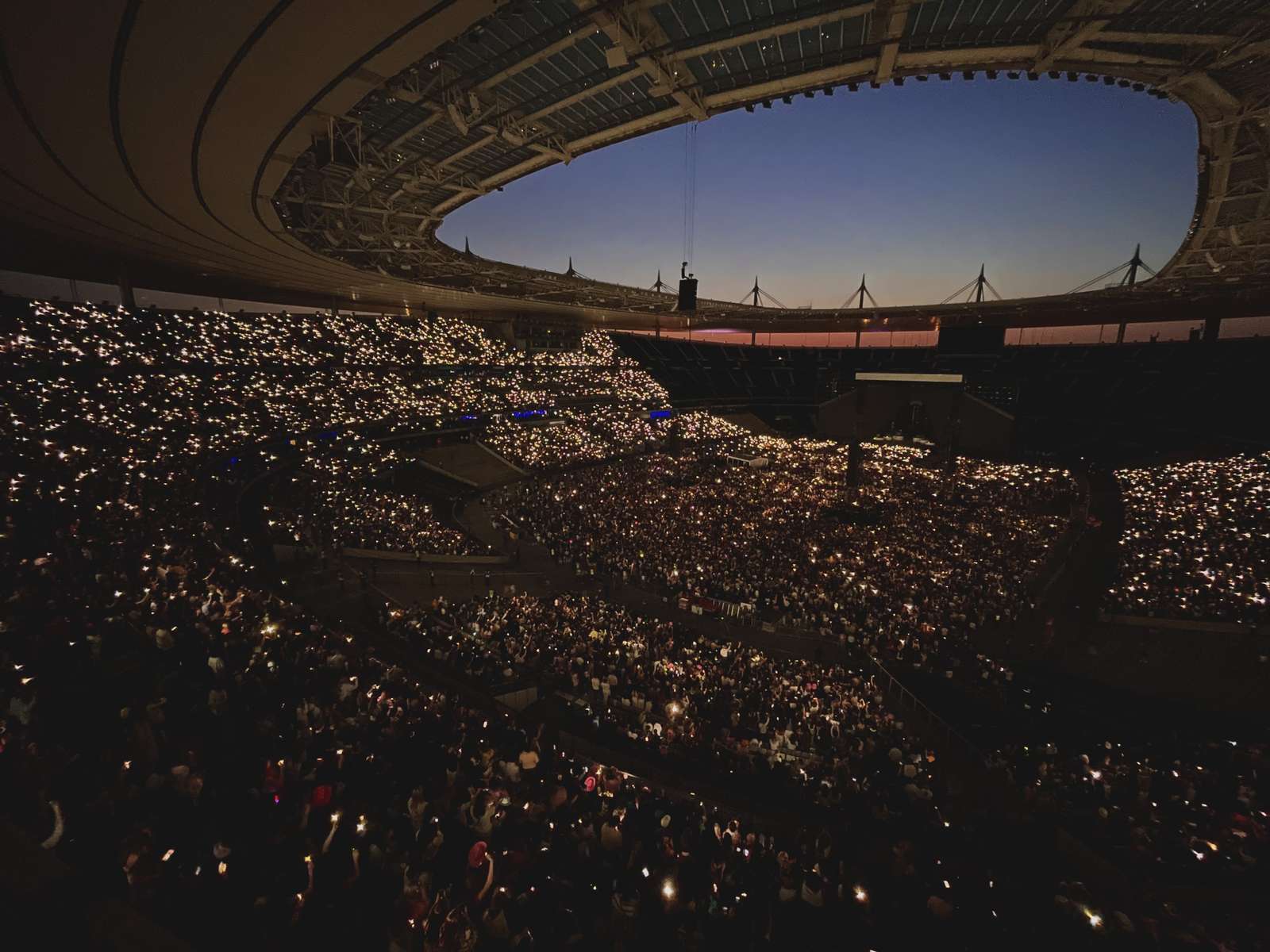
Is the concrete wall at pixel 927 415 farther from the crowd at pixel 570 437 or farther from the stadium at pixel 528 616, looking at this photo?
the stadium at pixel 528 616

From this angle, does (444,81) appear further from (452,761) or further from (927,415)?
→ (927,415)

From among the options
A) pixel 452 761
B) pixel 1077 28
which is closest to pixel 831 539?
pixel 1077 28

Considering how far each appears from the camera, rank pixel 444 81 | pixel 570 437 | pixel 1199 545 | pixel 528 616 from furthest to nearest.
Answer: pixel 570 437
pixel 1199 545
pixel 528 616
pixel 444 81

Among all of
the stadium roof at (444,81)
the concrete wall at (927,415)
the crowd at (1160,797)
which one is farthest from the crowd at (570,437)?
the crowd at (1160,797)

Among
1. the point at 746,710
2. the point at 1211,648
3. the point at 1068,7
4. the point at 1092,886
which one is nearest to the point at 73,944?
the point at 746,710

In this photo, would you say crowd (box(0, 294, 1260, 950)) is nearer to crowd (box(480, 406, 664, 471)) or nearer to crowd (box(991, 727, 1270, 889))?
crowd (box(991, 727, 1270, 889))

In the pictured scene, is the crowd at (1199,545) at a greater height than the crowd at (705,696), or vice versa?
the crowd at (1199,545)
